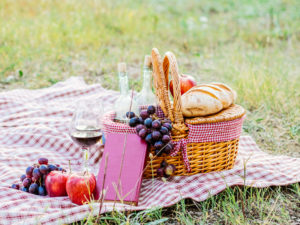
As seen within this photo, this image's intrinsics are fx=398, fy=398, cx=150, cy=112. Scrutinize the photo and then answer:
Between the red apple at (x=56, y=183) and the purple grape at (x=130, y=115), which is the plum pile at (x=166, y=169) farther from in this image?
the red apple at (x=56, y=183)

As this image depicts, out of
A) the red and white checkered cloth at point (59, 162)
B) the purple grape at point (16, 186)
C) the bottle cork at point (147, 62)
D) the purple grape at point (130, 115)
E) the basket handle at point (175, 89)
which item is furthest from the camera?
the bottle cork at point (147, 62)

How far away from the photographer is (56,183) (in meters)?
2.12

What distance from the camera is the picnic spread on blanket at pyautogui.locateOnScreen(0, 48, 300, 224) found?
2.03 meters

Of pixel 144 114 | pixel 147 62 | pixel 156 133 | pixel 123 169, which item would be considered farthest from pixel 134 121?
pixel 147 62

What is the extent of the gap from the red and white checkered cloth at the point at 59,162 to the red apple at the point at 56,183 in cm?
4

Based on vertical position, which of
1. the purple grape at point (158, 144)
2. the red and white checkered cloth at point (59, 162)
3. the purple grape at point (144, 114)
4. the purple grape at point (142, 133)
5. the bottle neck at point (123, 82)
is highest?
the bottle neck at point (123, 82)

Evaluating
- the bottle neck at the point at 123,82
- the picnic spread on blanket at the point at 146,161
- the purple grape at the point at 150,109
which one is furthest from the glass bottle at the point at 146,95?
the purple grape at the point at 150,109

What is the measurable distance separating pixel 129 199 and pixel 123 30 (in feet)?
14.8

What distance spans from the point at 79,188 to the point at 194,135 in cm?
70

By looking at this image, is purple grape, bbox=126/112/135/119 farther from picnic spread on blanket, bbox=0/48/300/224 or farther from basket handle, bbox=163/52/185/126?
basket handle, bbox=163/52/185/126

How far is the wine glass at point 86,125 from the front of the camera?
218 cm

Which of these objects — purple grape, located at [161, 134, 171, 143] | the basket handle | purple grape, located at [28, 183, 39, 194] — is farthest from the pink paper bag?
purple grape, located at [28, 183, 39, 194]

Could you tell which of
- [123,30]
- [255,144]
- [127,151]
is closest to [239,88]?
[255,144]

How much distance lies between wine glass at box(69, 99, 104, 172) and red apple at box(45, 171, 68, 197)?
137mm
